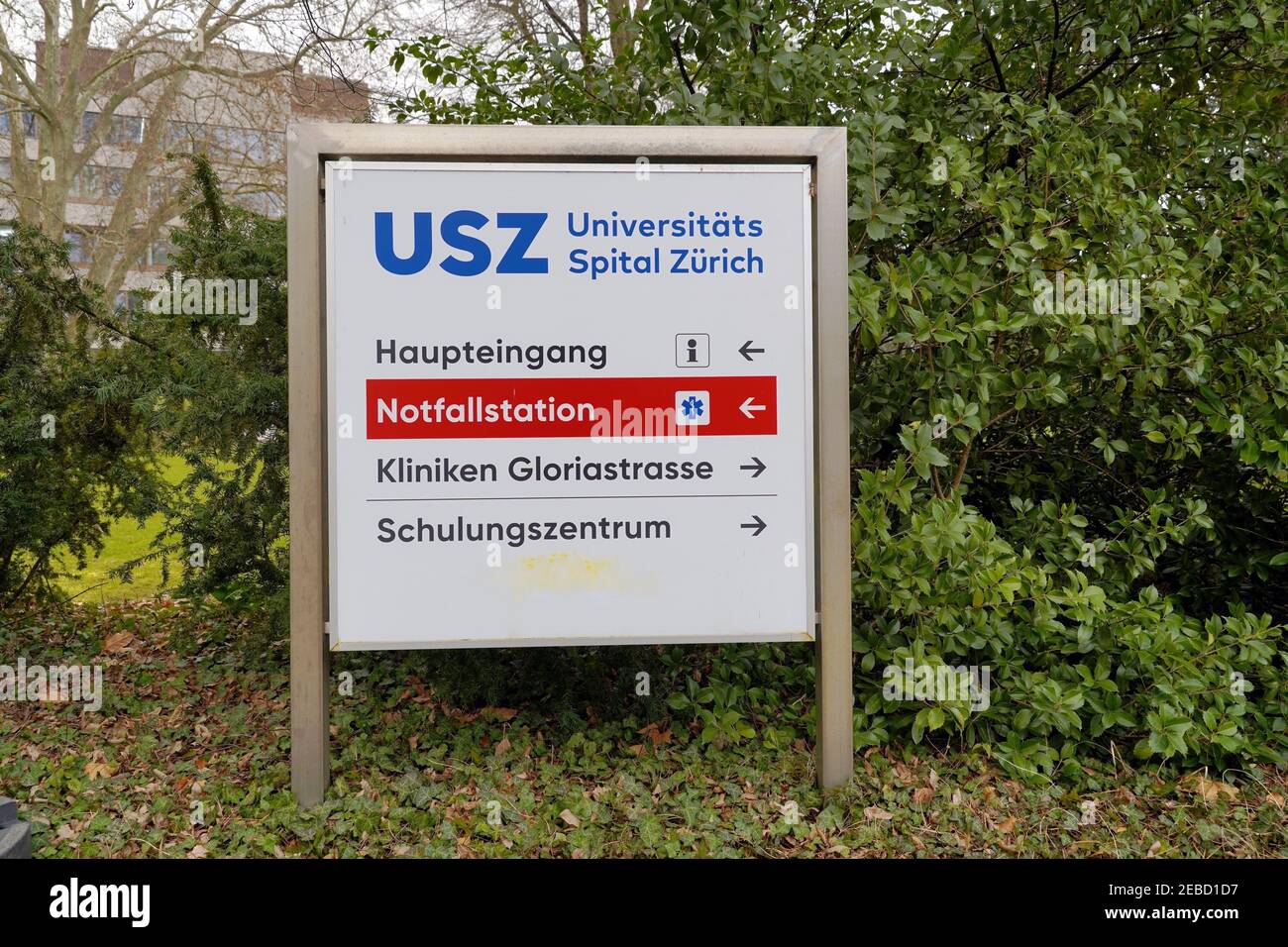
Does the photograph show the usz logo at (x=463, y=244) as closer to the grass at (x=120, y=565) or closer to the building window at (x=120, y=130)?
the grass at (x=120, y=565)

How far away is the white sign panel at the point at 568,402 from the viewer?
331 cm

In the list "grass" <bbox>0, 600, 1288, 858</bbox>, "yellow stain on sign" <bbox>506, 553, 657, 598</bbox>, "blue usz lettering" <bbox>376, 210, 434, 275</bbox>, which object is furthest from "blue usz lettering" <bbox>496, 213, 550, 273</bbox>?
"grass" <bbox>0, 600, 1288, 858</bbox>

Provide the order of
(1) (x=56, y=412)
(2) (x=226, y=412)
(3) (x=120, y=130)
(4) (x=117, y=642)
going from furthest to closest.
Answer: (3) (x=120, y=130)
(4) (x=117, y=642)
(1) (x=56, y=412)
(2) (x=226, y=412)

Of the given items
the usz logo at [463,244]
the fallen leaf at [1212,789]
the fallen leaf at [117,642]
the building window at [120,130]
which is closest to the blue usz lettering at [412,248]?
the usz logo at [463,244]

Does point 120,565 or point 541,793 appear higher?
point 120,565

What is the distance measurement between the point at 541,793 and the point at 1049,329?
278 centimetres

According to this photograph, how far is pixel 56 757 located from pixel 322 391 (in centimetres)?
211

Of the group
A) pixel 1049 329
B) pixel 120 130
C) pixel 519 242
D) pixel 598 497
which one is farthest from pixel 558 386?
pixel 120 130

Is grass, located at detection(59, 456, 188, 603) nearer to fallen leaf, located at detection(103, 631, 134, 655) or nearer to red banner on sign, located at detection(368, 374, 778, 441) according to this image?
fallen leaf, located at detection(103, 631, 134, 655)

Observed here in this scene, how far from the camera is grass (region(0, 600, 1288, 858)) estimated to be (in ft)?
10.6

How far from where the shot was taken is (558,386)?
3.35 m

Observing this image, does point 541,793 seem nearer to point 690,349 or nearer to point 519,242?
point 690,349

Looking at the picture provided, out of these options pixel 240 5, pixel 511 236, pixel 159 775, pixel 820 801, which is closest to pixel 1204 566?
pixel 820 801
